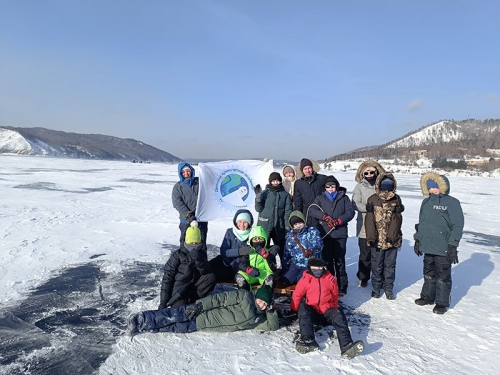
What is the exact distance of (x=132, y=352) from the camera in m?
3.57

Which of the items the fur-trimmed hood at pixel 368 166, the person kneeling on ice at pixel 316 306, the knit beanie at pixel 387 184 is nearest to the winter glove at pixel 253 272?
the person kneeling on ice at pixel 316 306

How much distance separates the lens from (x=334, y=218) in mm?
5254

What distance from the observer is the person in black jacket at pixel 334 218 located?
5266 millimetres

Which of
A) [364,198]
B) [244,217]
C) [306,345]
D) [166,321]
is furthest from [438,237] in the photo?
[166,321]

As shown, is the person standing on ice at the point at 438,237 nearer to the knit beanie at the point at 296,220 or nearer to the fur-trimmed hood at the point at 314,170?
the fur-trimmed hood at the point at 314,170

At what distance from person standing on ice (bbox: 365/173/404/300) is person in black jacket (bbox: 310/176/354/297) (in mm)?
348

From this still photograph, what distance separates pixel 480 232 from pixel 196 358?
10.9 meters

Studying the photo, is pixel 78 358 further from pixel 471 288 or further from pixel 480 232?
pixel 480 232

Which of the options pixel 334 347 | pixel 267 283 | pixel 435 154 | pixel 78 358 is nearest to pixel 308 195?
pixel 267 283

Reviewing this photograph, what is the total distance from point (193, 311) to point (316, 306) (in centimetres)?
144

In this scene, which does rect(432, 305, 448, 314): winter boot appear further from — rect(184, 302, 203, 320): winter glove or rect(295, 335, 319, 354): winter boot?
rect(184, 302, 203, 320): winter glove

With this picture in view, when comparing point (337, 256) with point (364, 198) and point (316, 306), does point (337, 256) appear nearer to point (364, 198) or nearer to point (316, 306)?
point (364, 198)

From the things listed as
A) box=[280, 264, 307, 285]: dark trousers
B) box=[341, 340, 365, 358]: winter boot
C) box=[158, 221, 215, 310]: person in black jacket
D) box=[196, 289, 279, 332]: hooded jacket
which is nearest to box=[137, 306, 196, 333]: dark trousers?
box=[196, 289, 279, 332]: hooded jacket

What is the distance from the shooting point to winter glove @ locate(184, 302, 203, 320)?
3.93 metres
